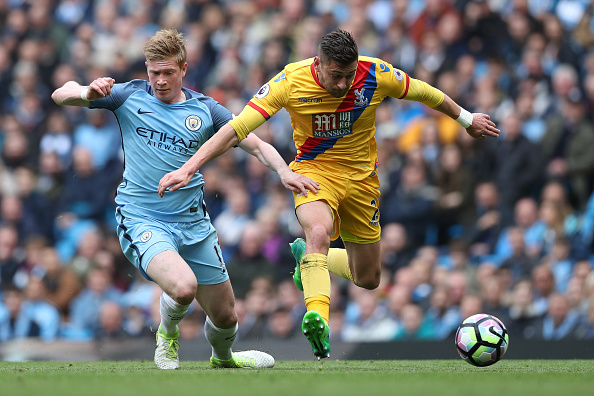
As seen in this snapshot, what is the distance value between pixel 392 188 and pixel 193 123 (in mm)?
5057

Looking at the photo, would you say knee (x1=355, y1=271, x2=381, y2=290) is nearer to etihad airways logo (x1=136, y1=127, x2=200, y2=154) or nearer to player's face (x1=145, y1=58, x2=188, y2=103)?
etihad airways logo (x1=136, y1=127, x2=200, y2=154)

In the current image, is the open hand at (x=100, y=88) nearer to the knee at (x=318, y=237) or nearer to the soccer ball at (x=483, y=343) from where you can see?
the knee at (x=318, y=237)

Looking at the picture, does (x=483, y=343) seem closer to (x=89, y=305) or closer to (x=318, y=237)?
(x=318, y=237)

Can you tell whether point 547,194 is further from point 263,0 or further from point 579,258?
point 263,0

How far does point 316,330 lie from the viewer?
652 centimetres

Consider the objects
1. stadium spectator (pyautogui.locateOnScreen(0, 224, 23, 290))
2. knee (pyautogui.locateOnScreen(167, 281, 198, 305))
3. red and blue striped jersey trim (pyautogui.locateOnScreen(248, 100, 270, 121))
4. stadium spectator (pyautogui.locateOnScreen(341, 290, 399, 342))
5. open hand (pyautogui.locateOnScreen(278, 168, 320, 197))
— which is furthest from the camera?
stadium spectator (pyautogui.locateOnScreen(0, 224, 23, 290))

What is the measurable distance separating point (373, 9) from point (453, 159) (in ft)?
11.5

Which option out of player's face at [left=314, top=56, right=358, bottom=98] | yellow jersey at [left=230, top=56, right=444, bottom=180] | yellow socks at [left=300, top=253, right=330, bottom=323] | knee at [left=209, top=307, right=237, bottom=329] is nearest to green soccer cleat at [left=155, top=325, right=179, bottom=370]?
knee at [left=209, top=307, right=237, bottom=329]


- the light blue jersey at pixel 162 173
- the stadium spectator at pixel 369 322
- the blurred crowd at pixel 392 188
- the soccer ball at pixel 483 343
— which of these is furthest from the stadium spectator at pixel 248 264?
the soccer ball at pixel 483 343

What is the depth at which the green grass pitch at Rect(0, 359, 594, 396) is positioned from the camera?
526 centimetres

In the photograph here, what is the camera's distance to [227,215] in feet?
42.2

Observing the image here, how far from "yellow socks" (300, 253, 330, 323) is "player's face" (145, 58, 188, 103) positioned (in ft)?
5.68

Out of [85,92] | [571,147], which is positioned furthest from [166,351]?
[571,147]

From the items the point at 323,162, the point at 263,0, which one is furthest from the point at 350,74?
the point at 263,0
